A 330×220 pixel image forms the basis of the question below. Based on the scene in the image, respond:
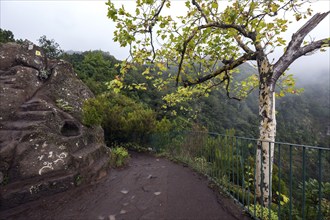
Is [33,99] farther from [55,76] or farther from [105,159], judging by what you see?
[105,159]

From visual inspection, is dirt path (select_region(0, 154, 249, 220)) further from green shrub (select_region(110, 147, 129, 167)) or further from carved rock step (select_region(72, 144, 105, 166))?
green shrub (select_region(110, 147, 129, 167))

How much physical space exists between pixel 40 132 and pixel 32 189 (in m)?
1.25

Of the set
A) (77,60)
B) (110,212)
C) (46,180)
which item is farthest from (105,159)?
(77,60)

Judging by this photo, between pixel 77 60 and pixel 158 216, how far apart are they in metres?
20.9

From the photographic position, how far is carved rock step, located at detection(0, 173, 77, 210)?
4.06 meters

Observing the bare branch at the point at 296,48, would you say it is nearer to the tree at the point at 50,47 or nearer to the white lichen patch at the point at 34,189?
the white lichen patch at the point at 34,189

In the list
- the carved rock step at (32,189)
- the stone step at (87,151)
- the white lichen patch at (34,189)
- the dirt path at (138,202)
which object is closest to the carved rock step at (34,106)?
the stone step at (87,151)

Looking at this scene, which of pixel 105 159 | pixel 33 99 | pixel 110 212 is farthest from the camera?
pixel 105 159

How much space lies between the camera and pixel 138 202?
4.39 metres

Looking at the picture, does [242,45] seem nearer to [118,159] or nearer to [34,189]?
[118,159]

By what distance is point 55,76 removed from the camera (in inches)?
275

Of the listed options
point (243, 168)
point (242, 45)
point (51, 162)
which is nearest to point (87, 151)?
point (51, 162)

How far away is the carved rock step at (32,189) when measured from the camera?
4062mm

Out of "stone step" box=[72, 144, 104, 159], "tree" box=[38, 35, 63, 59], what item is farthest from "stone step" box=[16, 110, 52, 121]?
"tree" box=[38, 35, 63, 59]
